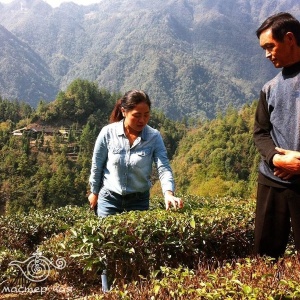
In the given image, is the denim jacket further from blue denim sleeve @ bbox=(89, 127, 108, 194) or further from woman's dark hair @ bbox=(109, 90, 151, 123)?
Result: woman's dark hair @ bbox=(109, 90, 151, 123)

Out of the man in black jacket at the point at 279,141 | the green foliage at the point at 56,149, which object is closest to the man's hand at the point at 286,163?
the man in black jacket at the point at 279,141

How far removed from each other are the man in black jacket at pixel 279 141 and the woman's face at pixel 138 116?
948 millimetres

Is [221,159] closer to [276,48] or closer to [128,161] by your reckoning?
[128,161]

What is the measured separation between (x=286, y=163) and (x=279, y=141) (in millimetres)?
218

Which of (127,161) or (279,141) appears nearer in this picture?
(279,141)

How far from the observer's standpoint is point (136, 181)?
3.13 m

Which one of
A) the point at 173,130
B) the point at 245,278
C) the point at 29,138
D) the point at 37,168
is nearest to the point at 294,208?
the point at 245,278

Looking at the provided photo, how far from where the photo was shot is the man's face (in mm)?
2271

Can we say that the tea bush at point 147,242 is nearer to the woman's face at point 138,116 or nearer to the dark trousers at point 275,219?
the dark trousers at point 275,219

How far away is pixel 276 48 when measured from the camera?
2.29 metres

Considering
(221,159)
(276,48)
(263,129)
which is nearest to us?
(276,48)

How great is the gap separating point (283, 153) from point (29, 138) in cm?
7486

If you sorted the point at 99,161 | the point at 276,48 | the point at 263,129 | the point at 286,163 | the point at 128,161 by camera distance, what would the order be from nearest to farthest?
1. the point at 286,163
2. the point at 276,48
3. the point at 263,129
4. the point at 128,161
5. the point at 99,161

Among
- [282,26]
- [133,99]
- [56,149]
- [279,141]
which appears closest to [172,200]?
[133,99]
